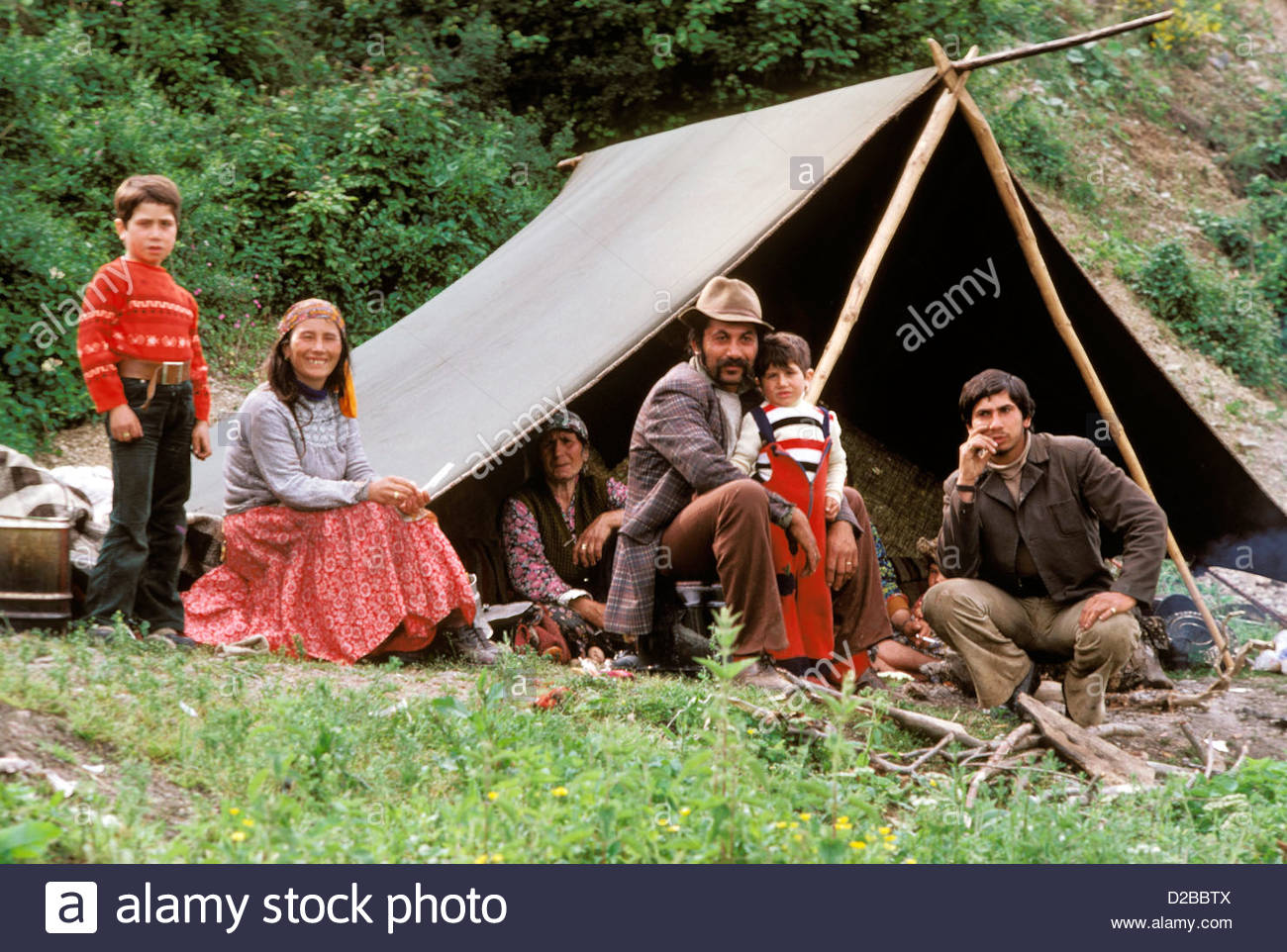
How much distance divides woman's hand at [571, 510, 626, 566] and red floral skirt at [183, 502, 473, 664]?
0.72m

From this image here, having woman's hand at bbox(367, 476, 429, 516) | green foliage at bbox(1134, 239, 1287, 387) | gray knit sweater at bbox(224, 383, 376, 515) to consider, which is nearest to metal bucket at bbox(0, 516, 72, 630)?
gray knit sweater at bbox(224, 383, 376, 515)

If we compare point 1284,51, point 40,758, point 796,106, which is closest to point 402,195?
point 796,106

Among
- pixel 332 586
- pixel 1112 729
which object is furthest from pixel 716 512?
pixel 1112 729

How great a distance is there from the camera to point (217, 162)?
926cm

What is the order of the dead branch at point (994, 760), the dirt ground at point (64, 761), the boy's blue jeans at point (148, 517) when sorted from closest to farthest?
the dirt ground at point (64, 761), the dead branch at point (994, 760), the boy's blue jeans at point (148, 517)

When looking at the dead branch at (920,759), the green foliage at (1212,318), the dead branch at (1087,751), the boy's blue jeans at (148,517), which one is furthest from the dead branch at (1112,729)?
the green foliage at (1212,318)

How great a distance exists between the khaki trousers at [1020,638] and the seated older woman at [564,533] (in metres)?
1.34

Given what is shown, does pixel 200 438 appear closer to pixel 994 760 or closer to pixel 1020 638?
pixel 994 760

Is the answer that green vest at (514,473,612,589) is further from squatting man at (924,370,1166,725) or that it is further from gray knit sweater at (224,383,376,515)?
squatting man at (924,370,1166,725)

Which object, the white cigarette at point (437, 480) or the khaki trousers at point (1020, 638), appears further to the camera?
the white cigarette at point (437, 480)

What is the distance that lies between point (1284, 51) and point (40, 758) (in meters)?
18.0

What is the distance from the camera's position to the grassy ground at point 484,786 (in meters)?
2.41

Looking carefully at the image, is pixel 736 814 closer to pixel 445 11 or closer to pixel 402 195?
pixel 402 195

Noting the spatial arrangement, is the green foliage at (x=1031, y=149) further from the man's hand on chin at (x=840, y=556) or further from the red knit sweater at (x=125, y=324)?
the red knit sweater at (x=125, y=324)
